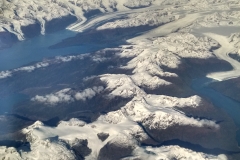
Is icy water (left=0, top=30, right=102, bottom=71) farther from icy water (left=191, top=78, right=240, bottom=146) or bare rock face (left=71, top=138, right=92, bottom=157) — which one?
bare rock face (left=71, top=138, right=92, bottom=157)

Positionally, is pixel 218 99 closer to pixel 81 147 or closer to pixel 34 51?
pixel 81 147

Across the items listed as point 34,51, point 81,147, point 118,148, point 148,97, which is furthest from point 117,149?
point 34,51

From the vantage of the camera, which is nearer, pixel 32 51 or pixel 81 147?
pixel 81 147

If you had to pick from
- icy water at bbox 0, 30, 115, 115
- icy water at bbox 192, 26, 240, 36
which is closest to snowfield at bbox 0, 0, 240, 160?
icy water at bbox 192, 26, 240, 36

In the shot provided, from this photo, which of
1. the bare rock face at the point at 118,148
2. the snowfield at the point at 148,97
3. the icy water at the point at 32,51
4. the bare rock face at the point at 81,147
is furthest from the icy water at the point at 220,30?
the bare rock face at the point at 81,147

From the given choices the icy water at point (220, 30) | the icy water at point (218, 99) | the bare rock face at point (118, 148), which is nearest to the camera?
the bare rock face at point (118, 148)

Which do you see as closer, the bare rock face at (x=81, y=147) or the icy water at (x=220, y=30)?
the bare rock face at (x=81, y=147)

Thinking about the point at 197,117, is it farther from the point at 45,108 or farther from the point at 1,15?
the point at 1,15

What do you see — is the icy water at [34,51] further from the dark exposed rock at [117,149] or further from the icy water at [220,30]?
the dark exposed rock at [117,149]

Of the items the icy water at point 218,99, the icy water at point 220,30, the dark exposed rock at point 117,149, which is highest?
the dark exposed rock at point 117,149
